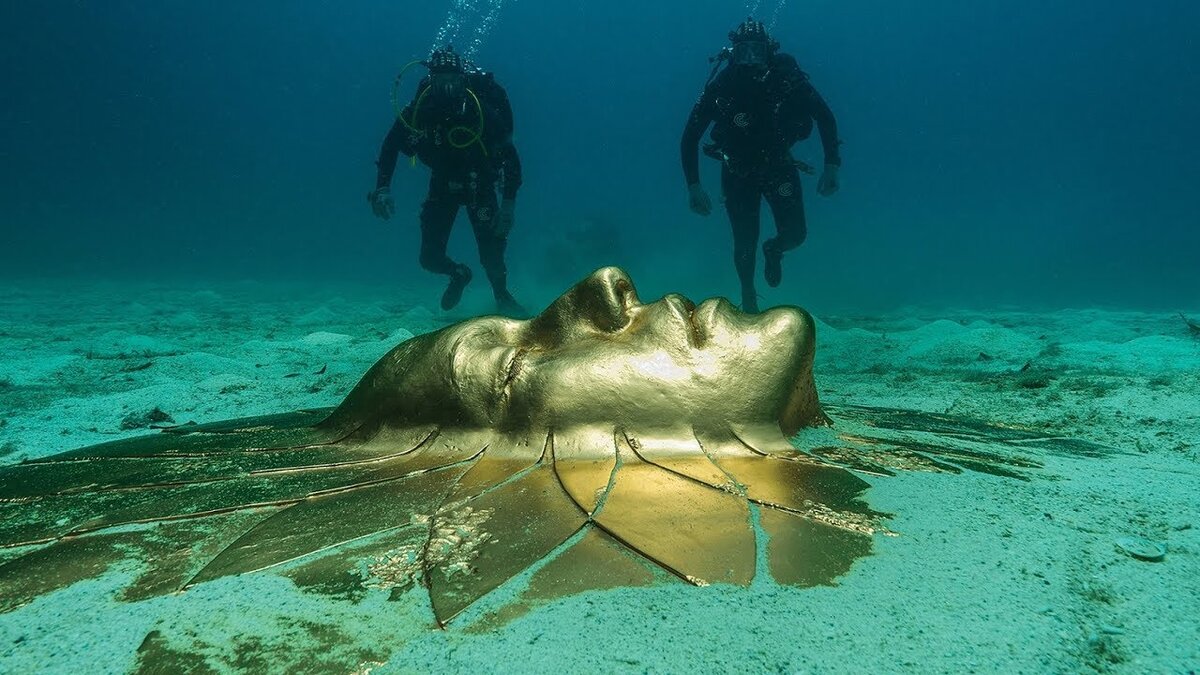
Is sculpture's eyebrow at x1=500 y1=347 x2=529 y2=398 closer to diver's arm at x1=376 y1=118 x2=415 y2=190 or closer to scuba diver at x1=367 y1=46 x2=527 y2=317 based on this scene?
scuba diver at x1=367 y1=46 x2=527 y2=317

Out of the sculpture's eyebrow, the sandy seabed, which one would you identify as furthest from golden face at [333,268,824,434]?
the sandy seabed

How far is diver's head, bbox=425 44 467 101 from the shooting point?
7812 mm

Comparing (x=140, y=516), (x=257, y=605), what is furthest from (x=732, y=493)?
(x=140, y=516)

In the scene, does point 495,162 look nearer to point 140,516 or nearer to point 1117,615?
point 140,516

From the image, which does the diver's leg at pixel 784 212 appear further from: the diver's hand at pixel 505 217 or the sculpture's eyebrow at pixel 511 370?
the sculpture's eyebrow at pixel 511 370

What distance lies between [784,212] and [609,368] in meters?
7.07

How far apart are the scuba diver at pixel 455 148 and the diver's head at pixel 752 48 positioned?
10.2ft

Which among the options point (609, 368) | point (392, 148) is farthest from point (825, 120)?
point (609, 368)

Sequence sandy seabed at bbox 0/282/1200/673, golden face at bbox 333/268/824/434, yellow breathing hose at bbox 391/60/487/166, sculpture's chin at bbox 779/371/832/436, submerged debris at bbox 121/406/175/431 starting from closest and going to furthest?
sandy seabed at bbox 0/282/1200/673 < golden face at bbox 333/268/824/434 < sculpture's chin at bbox 779/371/832/436 < submerged debris at bbox 121/406/175/431 < yellow breathing hose at bbox 391/60/487/166

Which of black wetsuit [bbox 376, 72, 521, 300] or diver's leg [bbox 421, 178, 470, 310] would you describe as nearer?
black wetsuit [bbox 376, 72, 521, 300]

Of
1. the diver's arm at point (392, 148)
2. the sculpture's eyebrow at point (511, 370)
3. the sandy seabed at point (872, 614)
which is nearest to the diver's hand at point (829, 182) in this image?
the diver's arm at point (392, 148)

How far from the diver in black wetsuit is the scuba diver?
254 centimetres

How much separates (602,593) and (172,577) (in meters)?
0.78

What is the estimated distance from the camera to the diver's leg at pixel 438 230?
8.25 metres
